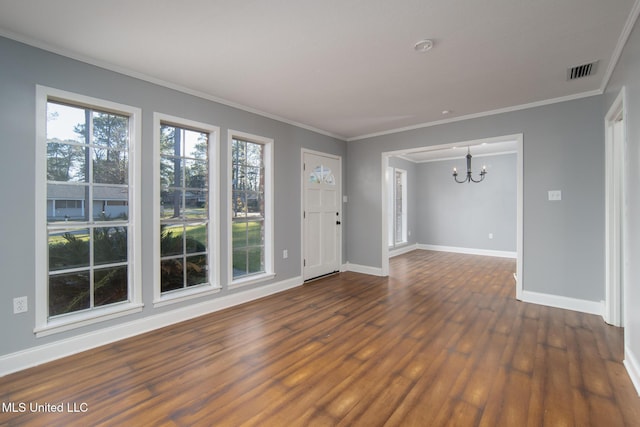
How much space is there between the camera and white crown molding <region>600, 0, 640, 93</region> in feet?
6.49

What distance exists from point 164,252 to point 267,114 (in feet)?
7.53

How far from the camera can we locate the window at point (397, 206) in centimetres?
739

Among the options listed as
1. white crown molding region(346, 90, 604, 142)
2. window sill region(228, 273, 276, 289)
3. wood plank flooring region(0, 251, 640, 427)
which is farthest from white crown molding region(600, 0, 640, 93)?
window sill region(228, 273, 276, 289)

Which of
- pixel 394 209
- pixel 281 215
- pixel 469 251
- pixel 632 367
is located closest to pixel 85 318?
pixel 281 215

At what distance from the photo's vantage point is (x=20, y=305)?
2287 millimetres

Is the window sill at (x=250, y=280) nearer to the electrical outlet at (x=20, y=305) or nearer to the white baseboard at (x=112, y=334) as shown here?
the white baseboard at (x=112, y=334)

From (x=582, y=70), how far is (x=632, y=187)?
1.47 m

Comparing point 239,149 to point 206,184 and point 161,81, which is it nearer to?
point 206,184

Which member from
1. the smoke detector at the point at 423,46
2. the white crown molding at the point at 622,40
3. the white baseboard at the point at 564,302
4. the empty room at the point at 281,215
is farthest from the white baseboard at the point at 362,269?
the white crown molding at the point at 622,40

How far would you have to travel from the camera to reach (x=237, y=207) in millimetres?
3916

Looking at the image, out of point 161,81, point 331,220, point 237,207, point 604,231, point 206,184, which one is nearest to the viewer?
point 161,81

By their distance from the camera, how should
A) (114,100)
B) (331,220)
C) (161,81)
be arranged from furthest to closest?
(331,220) < (161,81) < (114,100)

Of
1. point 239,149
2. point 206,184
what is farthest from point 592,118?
point 206,184

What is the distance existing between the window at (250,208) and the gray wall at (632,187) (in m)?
3.67
